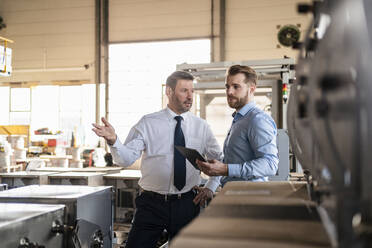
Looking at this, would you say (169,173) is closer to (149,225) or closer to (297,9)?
(149,225)

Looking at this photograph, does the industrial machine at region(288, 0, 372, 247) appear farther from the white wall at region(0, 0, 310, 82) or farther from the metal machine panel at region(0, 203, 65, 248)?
the white wall at region(0, 0, 310, 82)

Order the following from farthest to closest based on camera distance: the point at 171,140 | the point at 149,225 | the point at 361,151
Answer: the point at 171,140, the point at 149,225, the point at 361,151

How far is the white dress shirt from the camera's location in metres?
2.19

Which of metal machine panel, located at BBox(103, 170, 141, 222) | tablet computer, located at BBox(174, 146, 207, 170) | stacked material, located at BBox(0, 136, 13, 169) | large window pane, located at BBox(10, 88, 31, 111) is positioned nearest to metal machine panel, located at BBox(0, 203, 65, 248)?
tablet computer, located at BBox(174, 146, 207, 170)

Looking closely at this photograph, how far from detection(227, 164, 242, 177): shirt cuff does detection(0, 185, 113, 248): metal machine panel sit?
64 cm

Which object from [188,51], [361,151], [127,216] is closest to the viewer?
[361,151]

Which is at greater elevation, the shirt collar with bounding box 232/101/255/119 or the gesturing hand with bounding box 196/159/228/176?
the shirt collar with bounding box 232/101/255/119

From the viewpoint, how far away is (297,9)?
722 mm

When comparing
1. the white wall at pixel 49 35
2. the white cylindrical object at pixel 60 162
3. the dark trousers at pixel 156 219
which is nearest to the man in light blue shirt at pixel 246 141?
the dark trousers at pixel 156 219

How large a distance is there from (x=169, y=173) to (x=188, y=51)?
594 centimetres

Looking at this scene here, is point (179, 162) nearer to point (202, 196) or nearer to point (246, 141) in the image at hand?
point (202, 196)

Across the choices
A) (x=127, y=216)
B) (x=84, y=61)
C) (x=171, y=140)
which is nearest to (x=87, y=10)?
(x=84, y=61)

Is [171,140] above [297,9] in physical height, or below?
below

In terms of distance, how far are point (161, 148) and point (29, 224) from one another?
113cm
